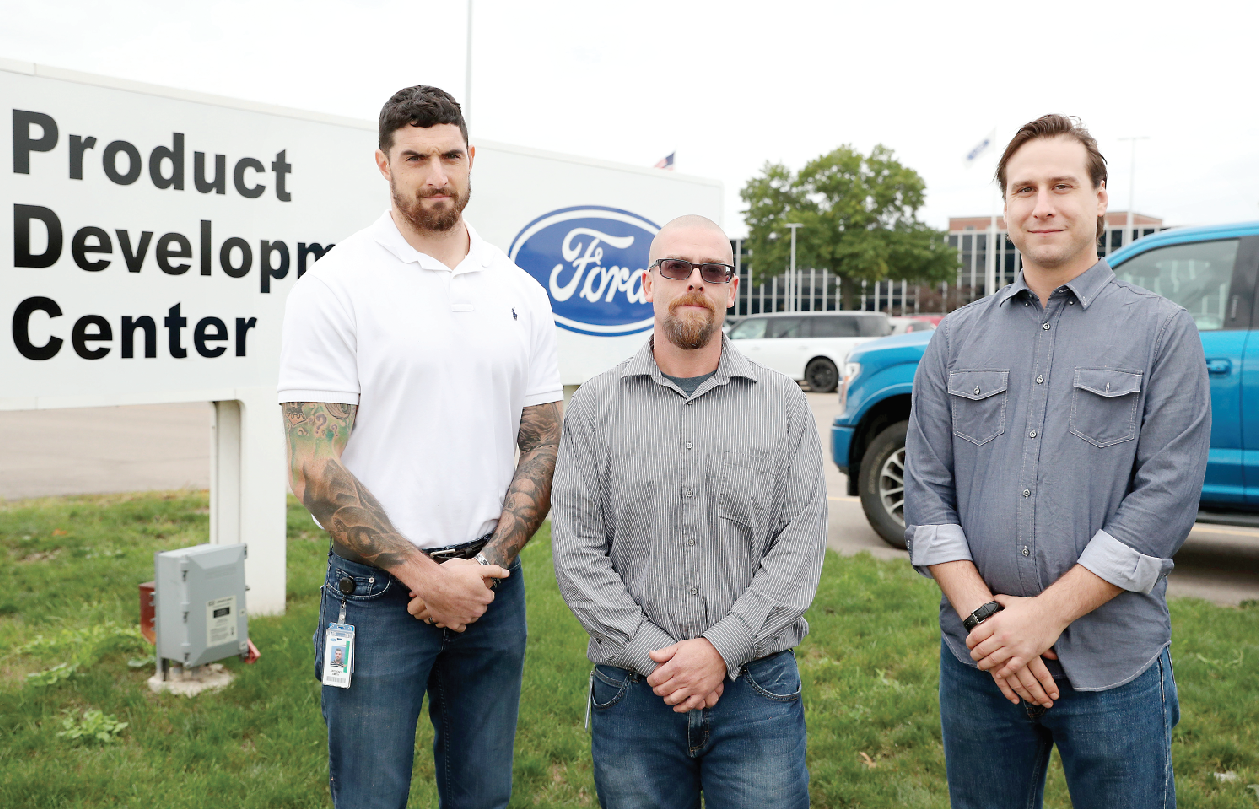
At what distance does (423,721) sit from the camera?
4.09 metres

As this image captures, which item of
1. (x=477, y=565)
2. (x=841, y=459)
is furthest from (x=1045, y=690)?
(x=841, y=459)

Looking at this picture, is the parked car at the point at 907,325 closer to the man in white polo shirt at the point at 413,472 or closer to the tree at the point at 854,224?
the tree at the point at 854,224

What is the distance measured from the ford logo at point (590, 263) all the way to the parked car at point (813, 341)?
15003mm

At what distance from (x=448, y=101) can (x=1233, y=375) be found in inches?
199

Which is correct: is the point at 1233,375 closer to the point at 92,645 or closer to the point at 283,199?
the point at 283,199

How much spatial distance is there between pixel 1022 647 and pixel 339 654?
155cm

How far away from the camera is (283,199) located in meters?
4.91

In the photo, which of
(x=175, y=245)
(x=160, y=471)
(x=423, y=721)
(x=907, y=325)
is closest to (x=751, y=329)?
(x=907, y=325)

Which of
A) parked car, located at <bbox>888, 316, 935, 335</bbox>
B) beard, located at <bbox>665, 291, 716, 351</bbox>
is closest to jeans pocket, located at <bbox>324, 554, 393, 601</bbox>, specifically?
beard, located at <bbox>665, 291, 716, 351</bbox>

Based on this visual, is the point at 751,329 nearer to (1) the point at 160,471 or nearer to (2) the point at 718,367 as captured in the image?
(1) the point at 160,471

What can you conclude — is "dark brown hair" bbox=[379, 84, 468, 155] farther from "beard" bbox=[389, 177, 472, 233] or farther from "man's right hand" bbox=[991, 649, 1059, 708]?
"man's right hand" bbox=[991, 649, 1059, 708]

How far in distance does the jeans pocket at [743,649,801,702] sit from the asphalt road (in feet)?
15.5

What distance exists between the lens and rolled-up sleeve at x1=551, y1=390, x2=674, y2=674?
218 cm

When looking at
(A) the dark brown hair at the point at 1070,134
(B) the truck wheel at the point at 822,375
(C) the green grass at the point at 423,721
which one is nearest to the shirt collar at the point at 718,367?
(A) the dark brown hair at the point at 1070,134
